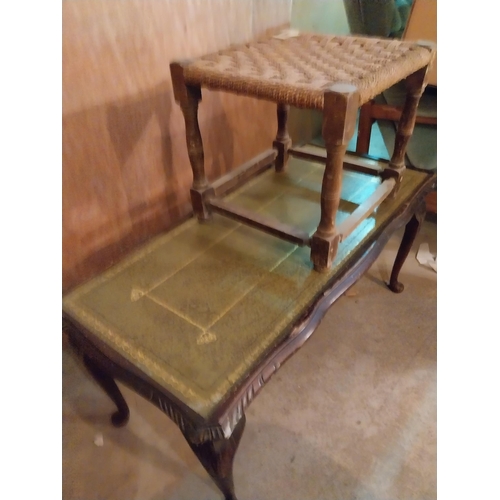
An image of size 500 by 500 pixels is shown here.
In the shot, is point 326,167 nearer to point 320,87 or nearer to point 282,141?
point 320,87

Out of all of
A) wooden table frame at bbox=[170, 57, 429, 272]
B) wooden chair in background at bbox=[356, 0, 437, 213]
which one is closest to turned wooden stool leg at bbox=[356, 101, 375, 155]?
wooden chair in background at bbox=[356, 0, 437, 213]

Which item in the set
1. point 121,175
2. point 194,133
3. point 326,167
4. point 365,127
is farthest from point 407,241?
point 121,175

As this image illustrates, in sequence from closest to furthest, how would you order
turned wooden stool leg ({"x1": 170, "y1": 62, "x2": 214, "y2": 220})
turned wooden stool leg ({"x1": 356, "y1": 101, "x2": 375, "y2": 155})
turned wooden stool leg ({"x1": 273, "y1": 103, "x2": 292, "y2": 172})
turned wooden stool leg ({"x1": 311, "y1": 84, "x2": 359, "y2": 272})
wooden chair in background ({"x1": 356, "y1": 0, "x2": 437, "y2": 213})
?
turned wooden stool leg ({"x1": 311, "y1": 84, "x2": 359, "y2": 272}), turned wooden stool leg ({"x1": 170, "y1": 62, "x2": 214, "y2": 220}), turned wooden stool leg ({"x1": 273, "y1": 103, "x2": 292, "y2": 172}), wooden chair in background ({"x1": 356, "y1": 0, "x2": 437, "y2": 213}), turned wooden stool leg ({"x1": 356, "y1": 101, "x2": 375, "y2": 155})

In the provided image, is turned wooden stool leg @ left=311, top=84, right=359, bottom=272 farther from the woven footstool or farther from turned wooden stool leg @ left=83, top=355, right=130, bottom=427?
turned wooden stool leg @ left=83, top=355, right=130, bottom=427

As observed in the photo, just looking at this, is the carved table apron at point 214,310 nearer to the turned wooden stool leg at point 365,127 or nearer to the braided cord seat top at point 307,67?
the braided cord seat top at point 307,67

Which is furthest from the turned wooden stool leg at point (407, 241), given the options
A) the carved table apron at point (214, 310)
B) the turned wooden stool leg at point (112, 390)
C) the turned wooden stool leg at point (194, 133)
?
the turned wooden stool leg at point (112, 390)

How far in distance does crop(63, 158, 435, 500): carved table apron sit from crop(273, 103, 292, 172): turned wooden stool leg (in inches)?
5.6

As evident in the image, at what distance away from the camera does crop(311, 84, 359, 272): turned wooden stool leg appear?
0.60 m

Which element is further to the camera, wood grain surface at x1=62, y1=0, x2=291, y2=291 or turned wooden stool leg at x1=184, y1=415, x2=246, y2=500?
wood grain surface at x1=62, y1=0, x2=291, y2=291

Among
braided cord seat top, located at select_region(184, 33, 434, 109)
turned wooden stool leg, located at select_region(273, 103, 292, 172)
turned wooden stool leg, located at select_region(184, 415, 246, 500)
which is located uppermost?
braided cord seat top, located at select_region(184, 33, 434, 109)

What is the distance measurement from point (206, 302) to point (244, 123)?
70cm

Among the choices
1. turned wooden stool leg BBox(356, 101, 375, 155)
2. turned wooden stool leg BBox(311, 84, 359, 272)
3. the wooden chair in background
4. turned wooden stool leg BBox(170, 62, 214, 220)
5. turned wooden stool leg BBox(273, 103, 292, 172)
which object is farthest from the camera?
turned wooden stool leg BBox(356, 101, 375, 155)

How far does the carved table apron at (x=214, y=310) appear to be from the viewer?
0.61 m

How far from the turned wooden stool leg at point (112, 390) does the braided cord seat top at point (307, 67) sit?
23.0 inches
